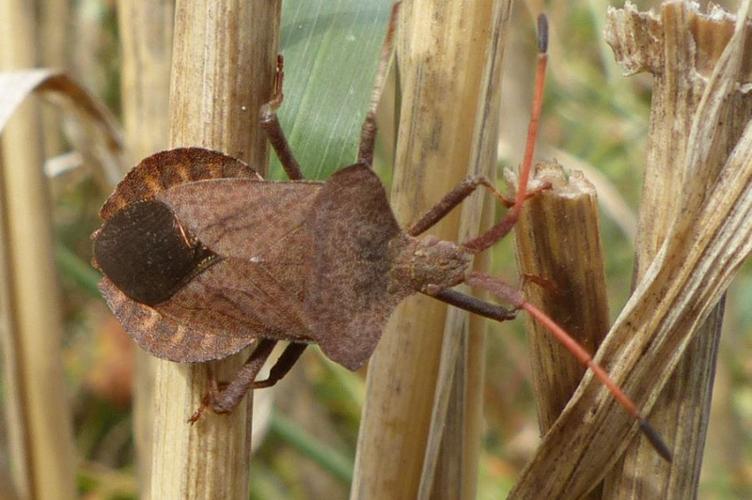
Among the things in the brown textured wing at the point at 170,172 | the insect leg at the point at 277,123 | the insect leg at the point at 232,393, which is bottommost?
the insect leg at the point at 232,393

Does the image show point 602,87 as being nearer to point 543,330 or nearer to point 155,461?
point 543,330

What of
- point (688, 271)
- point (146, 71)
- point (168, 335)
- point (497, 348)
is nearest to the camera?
point (688, 271)

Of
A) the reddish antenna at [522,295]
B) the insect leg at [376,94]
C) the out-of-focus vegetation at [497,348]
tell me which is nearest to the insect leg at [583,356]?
the reddish antenna at [522,295]

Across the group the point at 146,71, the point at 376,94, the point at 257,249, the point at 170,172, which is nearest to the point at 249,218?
the point at 257,249

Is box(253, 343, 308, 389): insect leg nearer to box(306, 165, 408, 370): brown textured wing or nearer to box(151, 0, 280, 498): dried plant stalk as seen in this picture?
box(306, 165, 408, 370): brown textured wing

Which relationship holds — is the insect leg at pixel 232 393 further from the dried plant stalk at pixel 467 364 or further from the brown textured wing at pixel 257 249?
the dried plant stalk at pixel 467 364

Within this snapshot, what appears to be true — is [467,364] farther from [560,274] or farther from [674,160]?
[674,160]

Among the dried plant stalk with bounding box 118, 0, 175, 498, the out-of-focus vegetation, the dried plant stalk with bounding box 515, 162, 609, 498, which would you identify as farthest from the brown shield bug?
the out-of-focus vegetation
